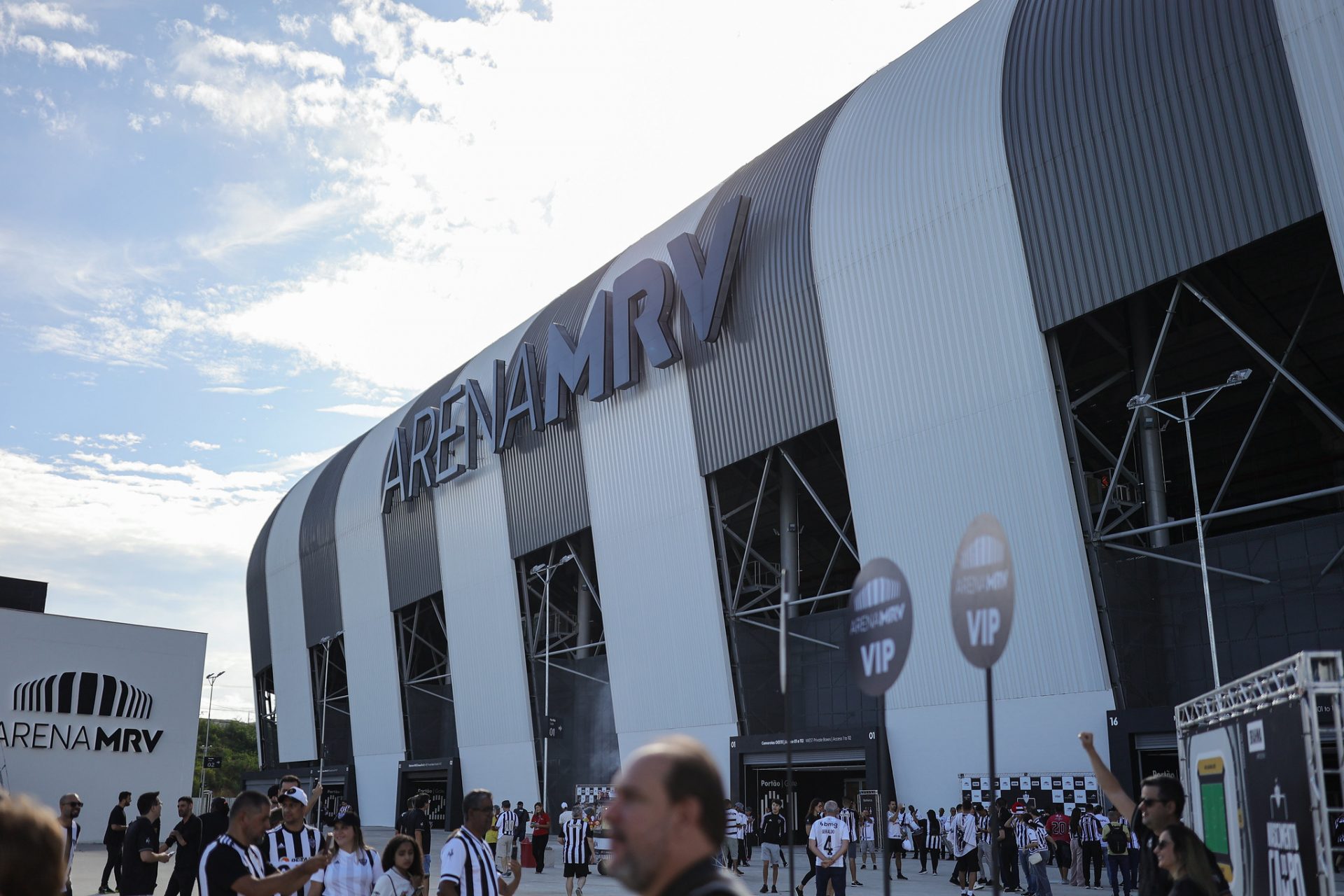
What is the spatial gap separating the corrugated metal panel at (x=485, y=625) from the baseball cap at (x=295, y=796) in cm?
3044

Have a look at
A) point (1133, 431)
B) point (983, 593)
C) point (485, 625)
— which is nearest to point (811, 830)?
point (983, 593)

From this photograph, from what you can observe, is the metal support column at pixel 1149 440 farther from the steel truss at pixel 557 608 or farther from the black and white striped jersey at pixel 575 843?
the steel truss at pixel 557 608

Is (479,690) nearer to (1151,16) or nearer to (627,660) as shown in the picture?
(627,660)

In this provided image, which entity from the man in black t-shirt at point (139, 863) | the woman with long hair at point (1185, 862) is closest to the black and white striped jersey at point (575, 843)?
the man in black t-shirt at point (139, 863)

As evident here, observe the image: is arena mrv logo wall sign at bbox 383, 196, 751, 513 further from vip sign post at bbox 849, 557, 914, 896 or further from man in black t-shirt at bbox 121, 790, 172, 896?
vip sign post at bbox 849, 557, 914, 896

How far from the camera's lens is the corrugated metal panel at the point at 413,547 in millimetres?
45531

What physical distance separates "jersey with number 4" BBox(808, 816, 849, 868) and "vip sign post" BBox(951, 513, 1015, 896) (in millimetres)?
9286

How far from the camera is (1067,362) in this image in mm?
24750

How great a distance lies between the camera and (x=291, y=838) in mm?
9461

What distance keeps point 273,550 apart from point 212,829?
54551mm

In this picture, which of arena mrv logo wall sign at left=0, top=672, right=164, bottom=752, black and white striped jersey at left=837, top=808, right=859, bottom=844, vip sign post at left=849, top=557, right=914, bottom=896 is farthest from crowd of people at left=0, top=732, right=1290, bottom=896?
arena mrv logo wall sign at left=0, top=672, right=164, bottom=752

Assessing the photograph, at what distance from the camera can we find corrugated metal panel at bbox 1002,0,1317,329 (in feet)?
63.0

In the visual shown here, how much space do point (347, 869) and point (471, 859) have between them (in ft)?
5.21

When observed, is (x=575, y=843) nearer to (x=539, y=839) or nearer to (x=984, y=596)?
(x=539, y=839)
